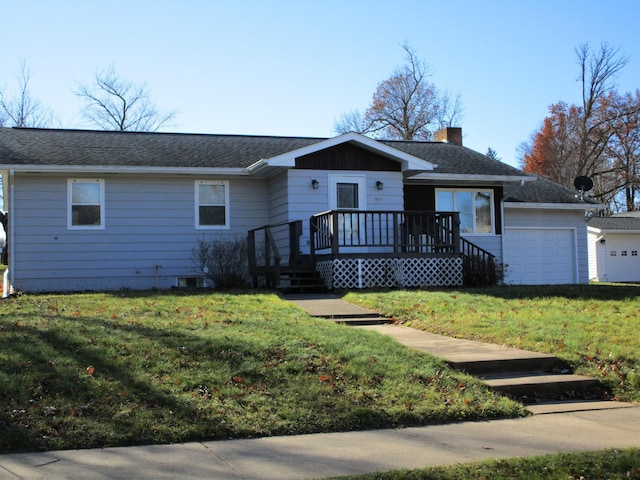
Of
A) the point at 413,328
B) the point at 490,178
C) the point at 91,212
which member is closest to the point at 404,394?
the point at 413,328

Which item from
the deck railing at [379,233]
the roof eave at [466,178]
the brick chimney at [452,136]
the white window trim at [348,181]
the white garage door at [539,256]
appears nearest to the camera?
the deck railing at [379,233]

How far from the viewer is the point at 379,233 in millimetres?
17484

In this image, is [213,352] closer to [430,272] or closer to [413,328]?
[413,328]

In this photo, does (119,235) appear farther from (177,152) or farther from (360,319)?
(360,319)

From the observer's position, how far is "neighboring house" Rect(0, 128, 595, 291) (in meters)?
16.7

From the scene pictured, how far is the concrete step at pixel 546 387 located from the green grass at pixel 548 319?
0.21 m

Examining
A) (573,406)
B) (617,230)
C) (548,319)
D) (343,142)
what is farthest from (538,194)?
(573,406)

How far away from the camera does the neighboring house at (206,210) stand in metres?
16.7

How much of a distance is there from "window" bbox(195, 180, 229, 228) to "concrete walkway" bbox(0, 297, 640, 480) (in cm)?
1275

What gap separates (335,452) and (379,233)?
39.8 feet

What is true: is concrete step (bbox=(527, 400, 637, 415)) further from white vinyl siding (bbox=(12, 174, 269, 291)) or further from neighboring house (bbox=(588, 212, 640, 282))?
neighboring house (bbox=(588, 212, 640, 282))

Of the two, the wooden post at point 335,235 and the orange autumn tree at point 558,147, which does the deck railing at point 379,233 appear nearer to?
the wooden post at point 335,235

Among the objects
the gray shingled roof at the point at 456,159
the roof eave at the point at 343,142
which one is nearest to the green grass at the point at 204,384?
the roof eave at the point at 343,142

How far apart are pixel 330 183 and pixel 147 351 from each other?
10654 millimetres
